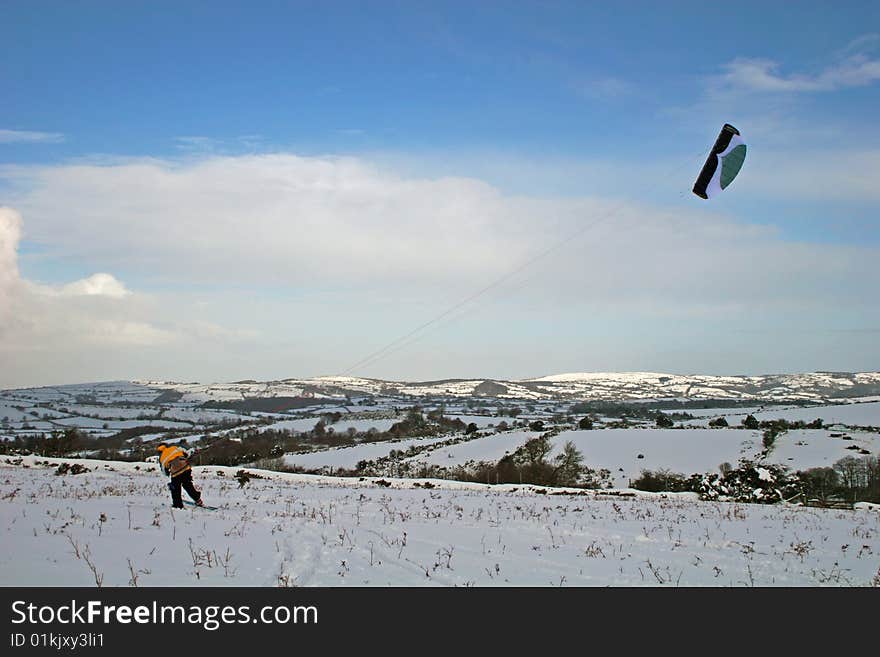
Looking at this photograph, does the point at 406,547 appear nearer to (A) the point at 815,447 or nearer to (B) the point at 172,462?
(B) the point at 172,462

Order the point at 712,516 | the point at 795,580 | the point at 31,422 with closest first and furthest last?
1. the point at 795,580
2. the point at 712,516
3. the point at 31,422

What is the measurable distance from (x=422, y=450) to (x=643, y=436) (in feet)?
91.1

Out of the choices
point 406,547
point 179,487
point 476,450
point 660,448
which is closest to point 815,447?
point 660,448

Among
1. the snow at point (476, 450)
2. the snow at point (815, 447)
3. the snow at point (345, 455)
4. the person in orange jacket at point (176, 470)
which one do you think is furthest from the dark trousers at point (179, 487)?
the snow at point (815, 447)

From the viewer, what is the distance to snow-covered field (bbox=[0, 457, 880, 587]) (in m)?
7.97

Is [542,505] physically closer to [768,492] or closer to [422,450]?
[768,492]

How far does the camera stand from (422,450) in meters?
77.8

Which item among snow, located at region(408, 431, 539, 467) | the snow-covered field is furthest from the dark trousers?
snow, located at region(408, 431, 539, 467)

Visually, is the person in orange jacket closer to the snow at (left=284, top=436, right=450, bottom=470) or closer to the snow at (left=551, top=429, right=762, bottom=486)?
the snow at (left=551, top=429, right=762, bottom=486)

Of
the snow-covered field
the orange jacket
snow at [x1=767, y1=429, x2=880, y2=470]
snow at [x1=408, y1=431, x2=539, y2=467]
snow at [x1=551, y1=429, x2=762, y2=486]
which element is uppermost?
the orange jacket

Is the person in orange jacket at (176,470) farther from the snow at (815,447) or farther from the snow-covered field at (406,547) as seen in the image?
the snow at (815,447)

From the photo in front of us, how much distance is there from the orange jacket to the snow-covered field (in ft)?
2.95
